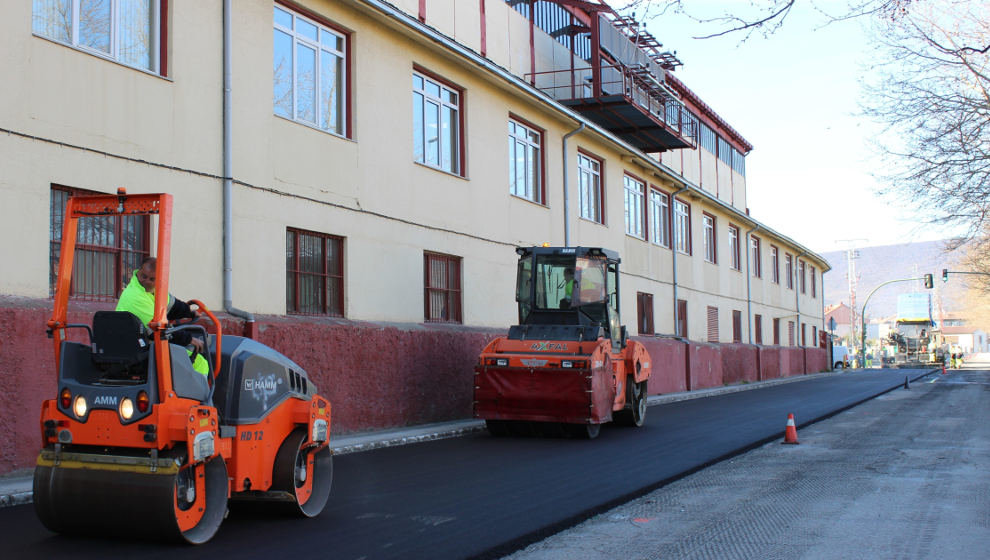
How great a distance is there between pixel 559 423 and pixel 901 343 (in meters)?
64.8

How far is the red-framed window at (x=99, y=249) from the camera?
35.6ft

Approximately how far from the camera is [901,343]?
240ft

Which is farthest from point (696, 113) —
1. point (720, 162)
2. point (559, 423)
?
point (559, 423)

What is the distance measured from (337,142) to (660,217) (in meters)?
18.5

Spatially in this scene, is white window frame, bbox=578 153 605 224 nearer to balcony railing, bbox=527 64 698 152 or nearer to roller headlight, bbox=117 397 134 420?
balcony railing, bbox=527 64 698 152

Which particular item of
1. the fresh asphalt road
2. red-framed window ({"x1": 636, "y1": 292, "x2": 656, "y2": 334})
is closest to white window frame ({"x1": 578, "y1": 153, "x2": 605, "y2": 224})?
red-framed window ({"x1": 636, "y1": 292, "x2": 656, "y2": 334})

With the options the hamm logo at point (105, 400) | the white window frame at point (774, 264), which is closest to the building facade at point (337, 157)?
the hamm logo at point (105, 400)

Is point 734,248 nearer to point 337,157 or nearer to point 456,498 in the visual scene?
point 337,157

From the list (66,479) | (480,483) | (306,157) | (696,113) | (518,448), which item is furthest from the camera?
(696,113)

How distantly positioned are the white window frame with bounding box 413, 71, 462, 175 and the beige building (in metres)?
0.07

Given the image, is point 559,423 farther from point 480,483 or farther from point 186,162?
point 186,162

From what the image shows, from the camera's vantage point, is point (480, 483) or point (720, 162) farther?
point (720, 162)

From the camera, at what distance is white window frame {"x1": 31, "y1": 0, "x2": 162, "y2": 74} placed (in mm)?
11281

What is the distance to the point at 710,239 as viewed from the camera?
37.7m
